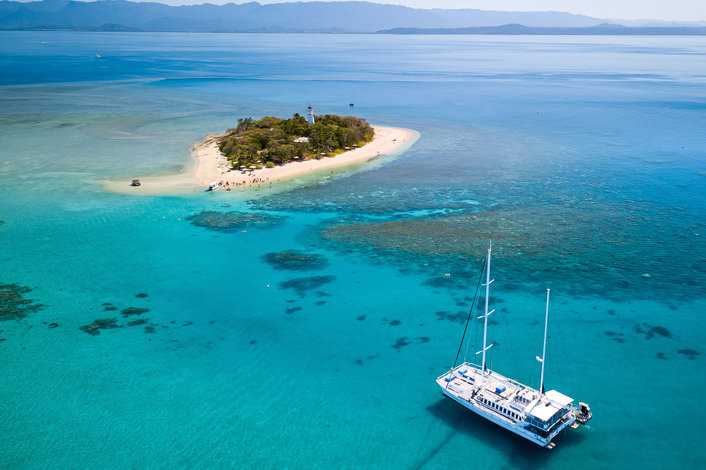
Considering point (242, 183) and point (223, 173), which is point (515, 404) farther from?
point (223, 173)

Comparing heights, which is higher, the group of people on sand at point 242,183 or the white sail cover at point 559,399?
the group of people on sand at point 242,183

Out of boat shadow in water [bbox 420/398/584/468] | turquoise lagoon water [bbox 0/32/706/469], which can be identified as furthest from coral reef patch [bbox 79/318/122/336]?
boat shadow in water [bbox 420/398/584/468]

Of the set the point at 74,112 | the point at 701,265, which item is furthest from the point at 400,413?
the point at 74,112

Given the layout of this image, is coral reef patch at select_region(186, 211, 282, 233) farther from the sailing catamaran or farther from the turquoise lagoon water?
the sailing catamaran

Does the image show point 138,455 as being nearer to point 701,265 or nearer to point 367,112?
point 701,265

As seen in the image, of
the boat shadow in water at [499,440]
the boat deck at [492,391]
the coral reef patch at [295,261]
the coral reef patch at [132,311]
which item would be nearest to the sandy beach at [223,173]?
the coral reef patch at [295,261]

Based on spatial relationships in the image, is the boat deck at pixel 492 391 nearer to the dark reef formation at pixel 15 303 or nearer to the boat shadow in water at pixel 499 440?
the boat shadow in water at pixel 499 440
